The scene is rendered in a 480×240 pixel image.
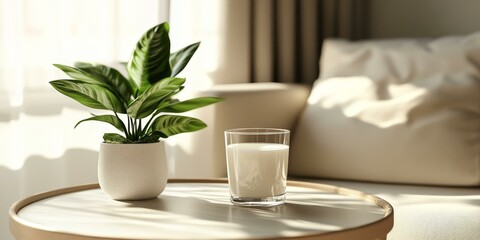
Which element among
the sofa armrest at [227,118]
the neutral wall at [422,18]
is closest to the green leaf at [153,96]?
the sofa armrest at [227,118]

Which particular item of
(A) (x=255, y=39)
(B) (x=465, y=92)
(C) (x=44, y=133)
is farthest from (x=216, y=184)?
(A) (x=255, y=39)

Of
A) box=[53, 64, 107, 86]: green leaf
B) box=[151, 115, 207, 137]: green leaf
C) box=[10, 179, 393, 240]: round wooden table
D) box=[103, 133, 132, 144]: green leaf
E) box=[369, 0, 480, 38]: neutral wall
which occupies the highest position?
box=[369, 0, 480, 38]: neutral wall

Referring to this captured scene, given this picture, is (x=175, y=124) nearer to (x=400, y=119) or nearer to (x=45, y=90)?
(x=45, y=90)

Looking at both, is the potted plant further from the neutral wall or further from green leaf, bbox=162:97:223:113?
the neutral wall

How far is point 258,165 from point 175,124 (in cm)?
21

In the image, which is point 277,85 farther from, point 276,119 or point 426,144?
point 426,144

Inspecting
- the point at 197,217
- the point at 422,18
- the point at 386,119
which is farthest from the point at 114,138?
the point at 422,18

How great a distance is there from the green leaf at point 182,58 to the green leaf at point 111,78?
91mm

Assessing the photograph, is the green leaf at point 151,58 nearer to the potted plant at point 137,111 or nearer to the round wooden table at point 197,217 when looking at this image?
the potted plant at point 137,111

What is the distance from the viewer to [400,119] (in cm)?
221

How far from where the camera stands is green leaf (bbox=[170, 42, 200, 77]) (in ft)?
4.99

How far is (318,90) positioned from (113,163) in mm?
1094

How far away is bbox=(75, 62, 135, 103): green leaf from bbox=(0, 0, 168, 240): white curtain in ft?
2.14

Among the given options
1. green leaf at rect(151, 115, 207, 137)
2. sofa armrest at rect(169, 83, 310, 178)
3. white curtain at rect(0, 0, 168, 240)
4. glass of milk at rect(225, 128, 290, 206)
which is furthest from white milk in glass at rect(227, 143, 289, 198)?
white curtain at rect(0, 0, 168, 240)
